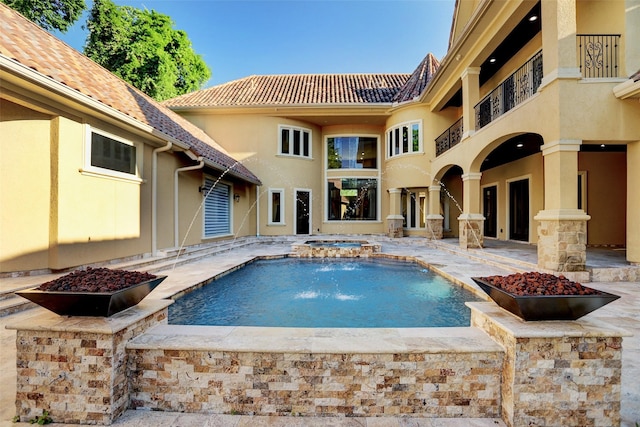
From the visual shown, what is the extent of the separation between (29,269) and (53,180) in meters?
1.45

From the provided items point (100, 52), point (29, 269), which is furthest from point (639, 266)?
point (100, 52)

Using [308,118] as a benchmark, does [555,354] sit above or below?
below

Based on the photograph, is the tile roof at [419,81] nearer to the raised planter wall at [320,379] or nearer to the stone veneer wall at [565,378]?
the stone veneer wall at [565,378]

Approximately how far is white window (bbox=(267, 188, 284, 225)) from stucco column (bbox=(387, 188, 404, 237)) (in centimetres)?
539

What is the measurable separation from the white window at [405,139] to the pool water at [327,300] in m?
8.26

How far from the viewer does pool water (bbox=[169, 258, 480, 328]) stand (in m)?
4.13

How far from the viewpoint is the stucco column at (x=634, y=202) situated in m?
5.96

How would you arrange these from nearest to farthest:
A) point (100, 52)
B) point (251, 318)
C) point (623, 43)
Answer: point (251, 318) → point (623, 43) → point (100, 52)

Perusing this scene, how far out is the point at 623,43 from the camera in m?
6.23

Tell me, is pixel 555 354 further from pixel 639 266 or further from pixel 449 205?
pixel 449 205

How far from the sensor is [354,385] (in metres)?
2.18

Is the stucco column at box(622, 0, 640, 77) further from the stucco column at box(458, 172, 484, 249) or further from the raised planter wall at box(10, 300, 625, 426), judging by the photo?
the raised planter wall at box(10, 300, 625, 426)

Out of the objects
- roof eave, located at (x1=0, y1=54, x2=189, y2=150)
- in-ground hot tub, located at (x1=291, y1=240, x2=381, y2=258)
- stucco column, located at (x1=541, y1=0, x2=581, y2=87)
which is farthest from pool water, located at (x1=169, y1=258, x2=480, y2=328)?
stucco column, located at (x1=541, y1=0, x2=581, y2=87)

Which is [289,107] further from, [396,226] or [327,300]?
[327,300]
